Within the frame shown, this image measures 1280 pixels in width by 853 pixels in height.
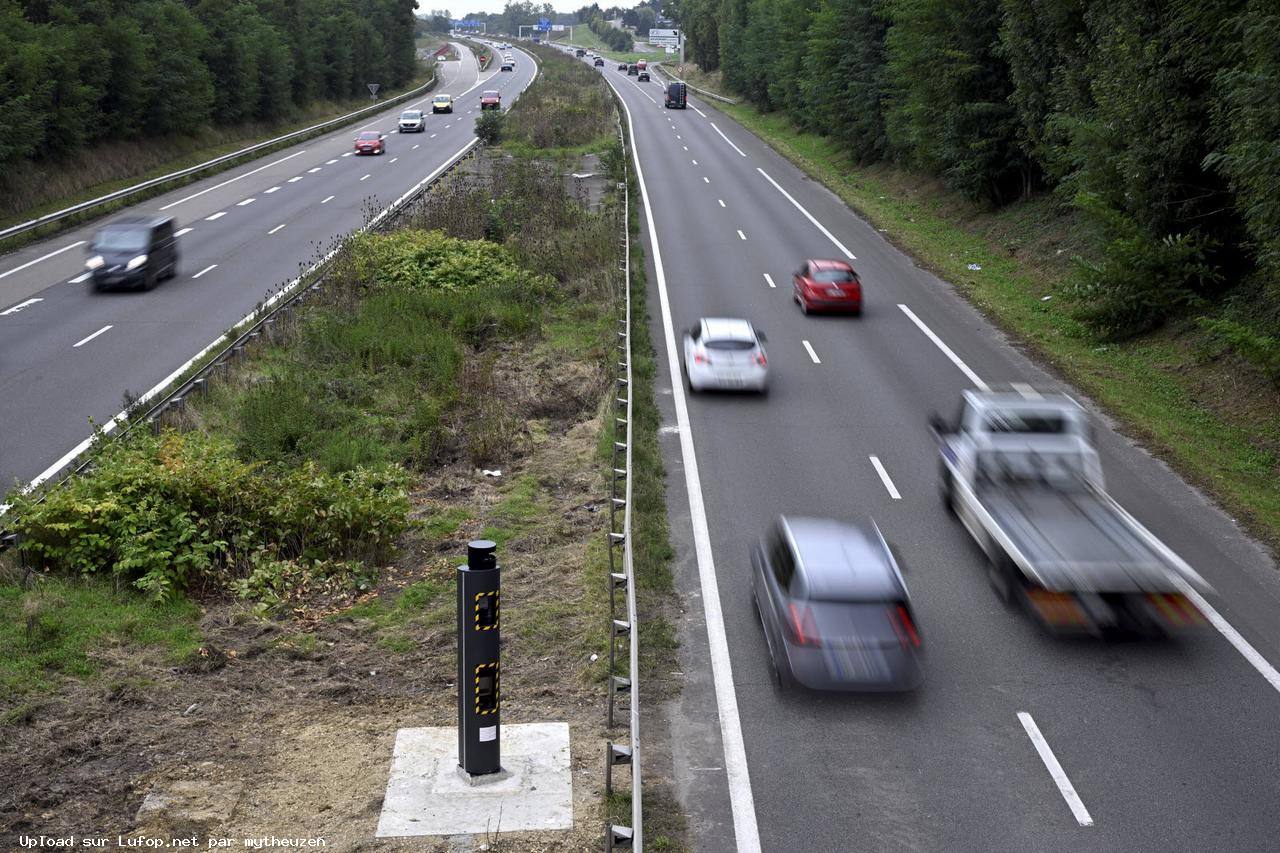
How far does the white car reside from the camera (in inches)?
886

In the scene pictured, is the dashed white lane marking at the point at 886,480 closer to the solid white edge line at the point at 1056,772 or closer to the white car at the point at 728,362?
the white car at the point at 728,362

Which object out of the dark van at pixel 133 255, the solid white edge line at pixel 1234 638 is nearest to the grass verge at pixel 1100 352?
the solid white edge line at pixel 1234 638

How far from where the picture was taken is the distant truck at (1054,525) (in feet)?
41.8

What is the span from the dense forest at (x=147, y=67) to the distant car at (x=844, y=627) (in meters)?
37.4

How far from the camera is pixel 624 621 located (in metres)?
13.1

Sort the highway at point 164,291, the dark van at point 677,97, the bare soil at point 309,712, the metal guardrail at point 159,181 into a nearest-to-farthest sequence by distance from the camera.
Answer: the bare soil at point 309,712 < the highway at point 164,291 < the metal guardrail at point 159,181 < the dark van at point 677,97

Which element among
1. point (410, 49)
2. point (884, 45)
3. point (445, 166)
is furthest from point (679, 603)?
point (410, 49)

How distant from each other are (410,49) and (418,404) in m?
104

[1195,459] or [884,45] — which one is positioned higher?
[884,45]

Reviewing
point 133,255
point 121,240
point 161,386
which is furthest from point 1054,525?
point 121,240

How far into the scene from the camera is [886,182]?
48562 millimetres

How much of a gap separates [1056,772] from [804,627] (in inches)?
106

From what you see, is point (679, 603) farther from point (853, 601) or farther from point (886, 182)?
point (886, 182)

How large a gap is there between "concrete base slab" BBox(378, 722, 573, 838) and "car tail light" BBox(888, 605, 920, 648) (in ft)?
11.5
